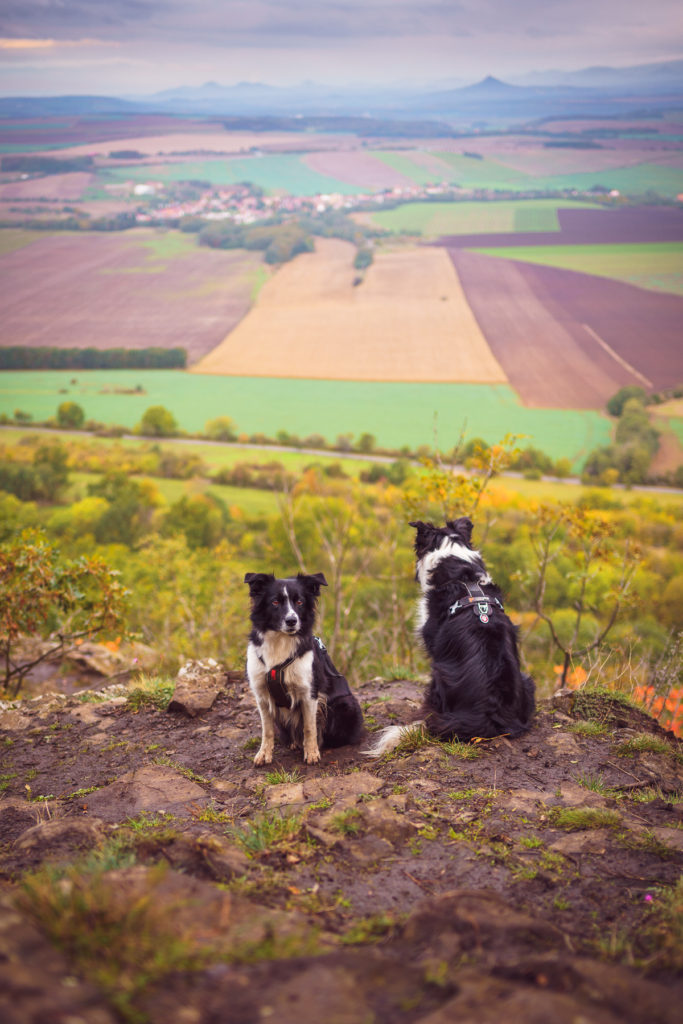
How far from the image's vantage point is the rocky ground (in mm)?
2461

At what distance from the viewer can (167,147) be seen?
87.3 meters

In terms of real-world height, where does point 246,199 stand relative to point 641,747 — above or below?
above

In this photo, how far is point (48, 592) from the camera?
9.86 meters

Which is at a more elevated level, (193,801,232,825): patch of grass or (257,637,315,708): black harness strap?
(257,637,315,708): black harness strap

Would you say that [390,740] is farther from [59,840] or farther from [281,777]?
[59,840]

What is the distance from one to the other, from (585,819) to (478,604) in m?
2.42

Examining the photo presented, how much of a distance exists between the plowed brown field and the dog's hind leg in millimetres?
53129

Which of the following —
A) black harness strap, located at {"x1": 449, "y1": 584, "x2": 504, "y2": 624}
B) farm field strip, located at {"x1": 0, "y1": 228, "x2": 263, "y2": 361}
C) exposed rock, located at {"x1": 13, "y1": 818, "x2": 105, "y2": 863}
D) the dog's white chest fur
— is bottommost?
exposed rock, located at {"x1": 13, "y1": 818, "x2": 105, "y2": 863}

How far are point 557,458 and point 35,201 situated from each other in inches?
2371

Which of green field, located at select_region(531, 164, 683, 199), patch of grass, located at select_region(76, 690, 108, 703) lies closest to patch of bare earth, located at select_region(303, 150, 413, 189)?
green field, located at select_region(531, 164, 683, 199)

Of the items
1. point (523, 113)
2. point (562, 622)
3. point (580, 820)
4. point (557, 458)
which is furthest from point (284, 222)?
point (580, 820)

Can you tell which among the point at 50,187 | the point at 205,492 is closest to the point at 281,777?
the point at 205,492

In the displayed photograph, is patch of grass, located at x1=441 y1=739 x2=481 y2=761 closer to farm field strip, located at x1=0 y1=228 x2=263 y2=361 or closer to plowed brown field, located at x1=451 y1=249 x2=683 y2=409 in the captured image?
plowed brown field, located at x1=451 y1=249 x2=683 y2=409

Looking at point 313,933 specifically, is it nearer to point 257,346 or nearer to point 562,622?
point 562,622
